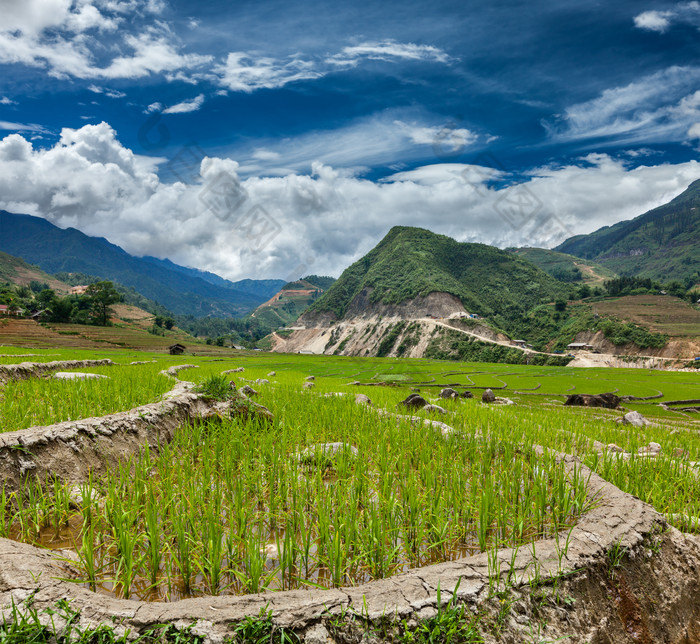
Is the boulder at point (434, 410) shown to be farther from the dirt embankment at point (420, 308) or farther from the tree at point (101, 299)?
the dirt embankment at point (420, 308)

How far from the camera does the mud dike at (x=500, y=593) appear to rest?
251 centimetres

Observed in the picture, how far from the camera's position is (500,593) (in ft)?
9.78

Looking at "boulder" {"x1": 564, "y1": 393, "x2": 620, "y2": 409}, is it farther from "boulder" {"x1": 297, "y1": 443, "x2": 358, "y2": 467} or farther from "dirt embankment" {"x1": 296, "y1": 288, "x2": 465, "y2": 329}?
"dirt embankment" {"x1": 296, "y1": 288, "x2": 465, "y2": 329}

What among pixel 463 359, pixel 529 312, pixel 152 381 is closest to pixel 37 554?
pixel 152 381

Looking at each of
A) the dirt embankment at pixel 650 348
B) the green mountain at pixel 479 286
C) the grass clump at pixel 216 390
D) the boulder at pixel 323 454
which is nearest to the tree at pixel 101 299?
the green mountain at pixel 479 286

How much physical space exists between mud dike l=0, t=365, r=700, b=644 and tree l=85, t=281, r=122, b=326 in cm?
11824

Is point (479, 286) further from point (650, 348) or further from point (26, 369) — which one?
point (26, 369)

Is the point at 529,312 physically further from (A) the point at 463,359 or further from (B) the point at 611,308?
(A) the point at 463,359

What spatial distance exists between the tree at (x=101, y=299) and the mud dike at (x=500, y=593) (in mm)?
118244

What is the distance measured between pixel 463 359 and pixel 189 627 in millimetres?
115602

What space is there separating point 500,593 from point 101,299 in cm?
12657

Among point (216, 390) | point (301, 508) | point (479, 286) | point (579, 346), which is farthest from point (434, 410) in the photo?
point (479, 286)

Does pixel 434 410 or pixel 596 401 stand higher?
pixel 434 410

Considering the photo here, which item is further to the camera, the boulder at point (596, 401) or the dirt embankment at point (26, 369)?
the boulder at point (596, 401)
